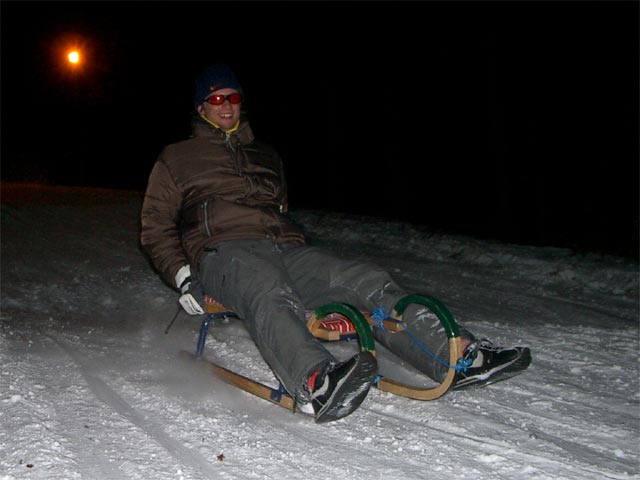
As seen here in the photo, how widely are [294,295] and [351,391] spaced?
64 cm

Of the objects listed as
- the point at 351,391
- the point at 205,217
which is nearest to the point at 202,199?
the point at 205,217

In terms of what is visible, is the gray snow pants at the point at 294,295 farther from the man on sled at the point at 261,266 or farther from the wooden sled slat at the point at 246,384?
the wooden sled slat at the point at 246,384

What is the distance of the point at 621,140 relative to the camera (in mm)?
11898

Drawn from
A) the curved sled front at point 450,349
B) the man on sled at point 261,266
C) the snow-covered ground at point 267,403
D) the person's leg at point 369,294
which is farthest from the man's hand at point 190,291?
the curved sled front at point 450,349

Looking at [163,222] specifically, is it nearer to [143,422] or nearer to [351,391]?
[143,422]

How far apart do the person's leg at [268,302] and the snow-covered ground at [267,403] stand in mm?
288

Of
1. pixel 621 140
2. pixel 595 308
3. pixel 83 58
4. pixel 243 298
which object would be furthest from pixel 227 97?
pixel 83 58

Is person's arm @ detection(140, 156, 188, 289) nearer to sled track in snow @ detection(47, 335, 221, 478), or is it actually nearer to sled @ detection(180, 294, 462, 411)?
sled @ detection(180, 294, 462, 411)

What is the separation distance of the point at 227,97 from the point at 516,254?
14.2 feet

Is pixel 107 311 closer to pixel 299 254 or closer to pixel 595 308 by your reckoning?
pixel 299 254

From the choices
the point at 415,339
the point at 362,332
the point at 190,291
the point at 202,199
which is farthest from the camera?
the point at 202,199

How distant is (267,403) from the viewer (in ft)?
10.4

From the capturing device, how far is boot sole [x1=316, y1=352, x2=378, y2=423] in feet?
8.61

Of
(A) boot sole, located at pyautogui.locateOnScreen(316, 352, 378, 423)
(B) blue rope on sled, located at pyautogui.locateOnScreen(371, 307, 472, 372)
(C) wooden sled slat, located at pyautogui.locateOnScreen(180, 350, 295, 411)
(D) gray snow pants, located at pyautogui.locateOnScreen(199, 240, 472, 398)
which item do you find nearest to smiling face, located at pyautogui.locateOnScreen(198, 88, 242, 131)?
(D) gray snow pants, located at pyautogui.locateOnScreen(199, 240, 472, 398)
